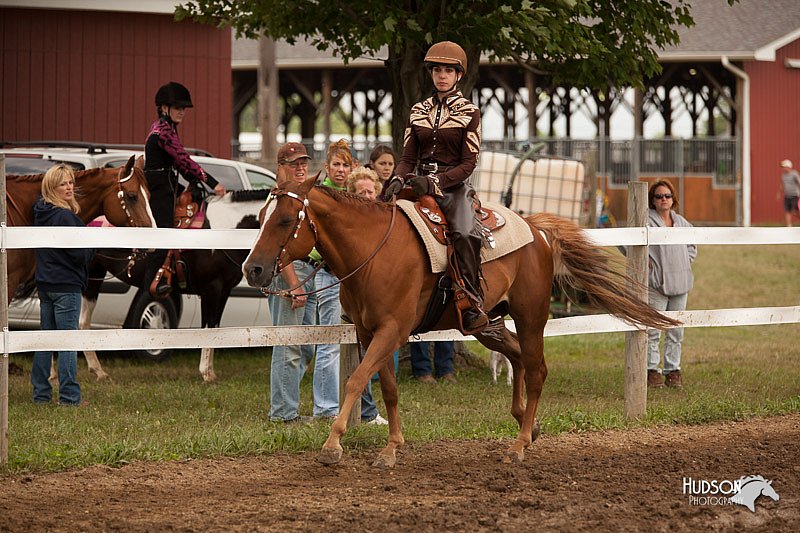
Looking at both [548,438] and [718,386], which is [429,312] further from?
[718,386]

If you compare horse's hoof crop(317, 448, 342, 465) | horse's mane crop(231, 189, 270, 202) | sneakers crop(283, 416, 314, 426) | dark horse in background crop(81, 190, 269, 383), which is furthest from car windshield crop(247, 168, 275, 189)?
horse's hoof crop(317, 448, 342, 465)

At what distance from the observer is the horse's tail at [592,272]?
7.96 meters

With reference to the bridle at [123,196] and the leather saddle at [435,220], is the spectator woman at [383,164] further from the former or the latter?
the leather saddle at [435,220]

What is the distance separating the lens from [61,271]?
895cm

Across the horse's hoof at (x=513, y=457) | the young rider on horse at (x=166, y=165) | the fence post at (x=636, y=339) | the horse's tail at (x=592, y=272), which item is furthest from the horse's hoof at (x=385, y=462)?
the young rider on horse at (x=166, y=165)

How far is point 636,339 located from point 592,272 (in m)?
1.03

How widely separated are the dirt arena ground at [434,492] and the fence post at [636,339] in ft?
3.28

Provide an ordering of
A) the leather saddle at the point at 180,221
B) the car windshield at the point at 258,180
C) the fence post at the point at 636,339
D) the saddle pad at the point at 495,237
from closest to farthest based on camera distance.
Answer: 1. the saddle pad at the point at 495,237
2. the fence post at the point at 636,339
3. the leather saddle at the point at 180,221
4. the car windshield at the point at 258,180

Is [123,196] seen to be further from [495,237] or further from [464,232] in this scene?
[464,232]

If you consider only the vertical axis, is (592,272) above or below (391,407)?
above

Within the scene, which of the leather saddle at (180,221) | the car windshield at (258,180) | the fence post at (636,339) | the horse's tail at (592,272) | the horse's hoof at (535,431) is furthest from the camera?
the car windshield at (258,180)

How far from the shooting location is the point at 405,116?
38.1 ft

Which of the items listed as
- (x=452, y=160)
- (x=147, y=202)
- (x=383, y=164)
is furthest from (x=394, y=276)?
(x=147, y=202)

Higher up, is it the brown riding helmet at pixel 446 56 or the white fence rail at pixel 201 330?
the brown riding helmet at pixel 446 56
